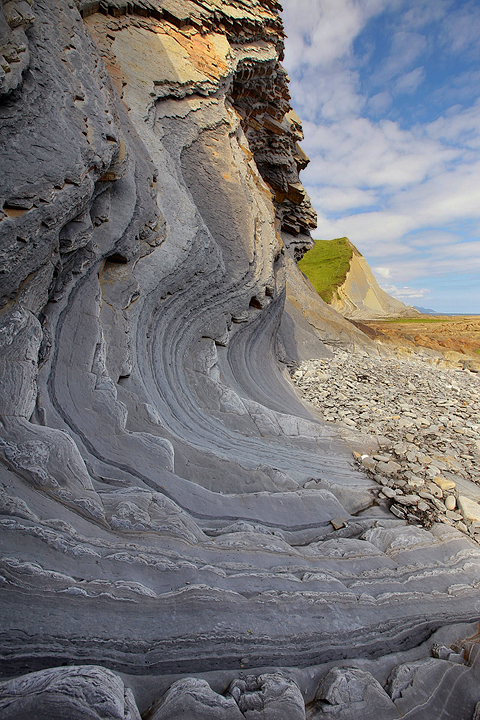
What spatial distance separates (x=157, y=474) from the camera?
3.51 m

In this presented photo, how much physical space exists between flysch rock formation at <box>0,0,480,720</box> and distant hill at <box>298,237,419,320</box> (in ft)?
106

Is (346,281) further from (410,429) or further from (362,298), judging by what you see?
(410,429)

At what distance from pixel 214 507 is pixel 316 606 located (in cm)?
135

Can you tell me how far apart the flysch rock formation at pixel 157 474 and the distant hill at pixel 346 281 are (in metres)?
32.3

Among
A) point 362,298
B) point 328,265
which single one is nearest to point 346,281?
point 328,265

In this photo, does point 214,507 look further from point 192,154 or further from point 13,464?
point 192,154

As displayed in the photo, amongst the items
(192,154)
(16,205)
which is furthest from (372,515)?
(192,154)

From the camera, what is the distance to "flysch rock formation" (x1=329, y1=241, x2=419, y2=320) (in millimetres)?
Result: 38344

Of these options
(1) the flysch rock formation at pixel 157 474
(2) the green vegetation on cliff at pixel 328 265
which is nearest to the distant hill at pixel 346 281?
(2) the green vegetation on cliff at pixel 328 265

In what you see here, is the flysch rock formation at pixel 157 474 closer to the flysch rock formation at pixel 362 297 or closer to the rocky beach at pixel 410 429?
the rocky beach at pixel 410 429

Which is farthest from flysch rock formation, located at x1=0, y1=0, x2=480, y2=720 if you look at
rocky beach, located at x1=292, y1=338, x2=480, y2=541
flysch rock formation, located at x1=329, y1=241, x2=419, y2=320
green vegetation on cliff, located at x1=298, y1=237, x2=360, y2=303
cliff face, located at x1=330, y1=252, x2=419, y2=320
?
cliff face, located at x1=330, y1=252, x2=419, y2=320

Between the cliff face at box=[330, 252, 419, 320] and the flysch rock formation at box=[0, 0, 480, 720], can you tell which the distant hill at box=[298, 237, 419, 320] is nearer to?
the cliff face at box=[330, 252, 419, 320]

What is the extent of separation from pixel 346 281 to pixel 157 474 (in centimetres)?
4045

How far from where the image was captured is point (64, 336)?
3963 millimetres
